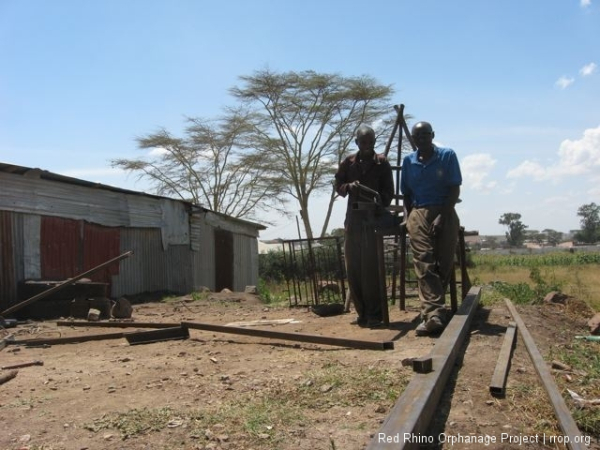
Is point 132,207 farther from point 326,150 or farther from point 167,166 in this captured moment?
point 167,166

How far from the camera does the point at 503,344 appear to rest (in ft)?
13.8

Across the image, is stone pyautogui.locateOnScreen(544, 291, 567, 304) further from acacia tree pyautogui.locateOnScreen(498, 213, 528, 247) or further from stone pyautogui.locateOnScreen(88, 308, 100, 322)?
acacia tree pyautogui.locateOnScreen(498, 213, 528, 247)

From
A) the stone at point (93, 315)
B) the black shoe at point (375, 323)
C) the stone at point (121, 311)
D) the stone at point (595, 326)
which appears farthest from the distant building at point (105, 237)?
the stone at point (595, 326)

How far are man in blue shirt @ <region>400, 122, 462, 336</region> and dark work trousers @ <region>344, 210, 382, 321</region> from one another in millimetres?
548

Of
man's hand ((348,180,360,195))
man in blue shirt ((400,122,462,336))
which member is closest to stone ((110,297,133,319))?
man's hand ((348,180,360,195))

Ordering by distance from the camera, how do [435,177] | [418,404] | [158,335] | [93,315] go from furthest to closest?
[93,315] → [158,335] → [435,177] → [418,404]

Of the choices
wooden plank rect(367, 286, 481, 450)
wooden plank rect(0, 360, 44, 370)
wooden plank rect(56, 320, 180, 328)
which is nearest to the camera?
wooden plank rect(367, 286, 481, 450)

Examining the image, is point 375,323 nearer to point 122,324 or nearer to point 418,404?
point 122,324

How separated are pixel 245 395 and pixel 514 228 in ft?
365

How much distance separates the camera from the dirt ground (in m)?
2.56

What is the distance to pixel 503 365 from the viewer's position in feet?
Answer: 11.4

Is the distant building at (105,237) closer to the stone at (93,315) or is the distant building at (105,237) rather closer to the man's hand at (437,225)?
the stone at (93,315)

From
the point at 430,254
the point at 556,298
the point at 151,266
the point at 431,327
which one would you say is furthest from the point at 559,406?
the point at 151,266

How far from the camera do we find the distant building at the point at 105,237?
37.2 ft
